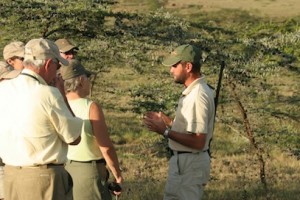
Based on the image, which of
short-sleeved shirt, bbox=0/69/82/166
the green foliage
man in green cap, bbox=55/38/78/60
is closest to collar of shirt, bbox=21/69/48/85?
short-sleeved shirt, bbox=0/69/82/166

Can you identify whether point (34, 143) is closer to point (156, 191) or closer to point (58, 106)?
point (58, 106)

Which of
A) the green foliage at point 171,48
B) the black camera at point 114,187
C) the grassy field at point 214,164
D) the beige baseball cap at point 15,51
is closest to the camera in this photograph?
the black camera at point 114,187

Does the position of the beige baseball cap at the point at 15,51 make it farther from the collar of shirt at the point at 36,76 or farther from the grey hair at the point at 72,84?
the collar of shirt at the point at 36,76

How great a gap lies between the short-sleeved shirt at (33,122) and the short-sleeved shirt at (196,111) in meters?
0.85

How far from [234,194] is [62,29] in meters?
3.30

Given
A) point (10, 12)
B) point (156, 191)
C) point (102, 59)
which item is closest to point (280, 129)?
point (156, 191)

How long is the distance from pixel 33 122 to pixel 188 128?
1099 mm

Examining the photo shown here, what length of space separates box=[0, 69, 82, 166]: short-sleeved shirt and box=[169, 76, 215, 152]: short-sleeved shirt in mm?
850

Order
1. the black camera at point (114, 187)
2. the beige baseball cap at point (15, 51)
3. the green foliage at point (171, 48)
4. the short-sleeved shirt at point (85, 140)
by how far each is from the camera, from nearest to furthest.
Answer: the short-sleeved shirt at point (85, 140)
the black camera at point (114, 187)
the beige baseball cap at point (15, 51)
the green foliage at point (171, 48)

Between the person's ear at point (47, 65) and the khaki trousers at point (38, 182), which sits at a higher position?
the person's ear at point (47, 65)

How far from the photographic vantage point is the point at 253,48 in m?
8.44

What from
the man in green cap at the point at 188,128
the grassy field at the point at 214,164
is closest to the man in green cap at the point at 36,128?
the man in green cap at the point at 188,128

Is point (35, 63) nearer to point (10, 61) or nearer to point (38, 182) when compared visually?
point (38, 182)

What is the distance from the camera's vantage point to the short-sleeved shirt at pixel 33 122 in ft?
12.0
